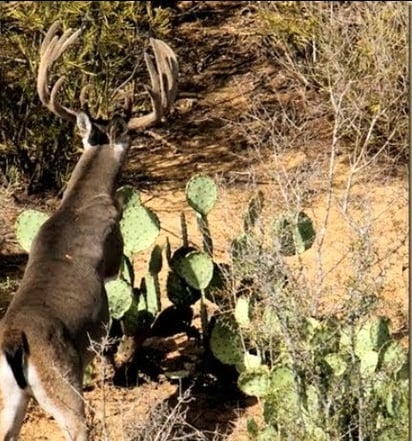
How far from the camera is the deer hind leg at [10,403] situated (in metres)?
6.59

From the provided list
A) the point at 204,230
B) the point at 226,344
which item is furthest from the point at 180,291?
the point at 226,344

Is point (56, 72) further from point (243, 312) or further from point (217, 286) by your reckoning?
point (243, 312)

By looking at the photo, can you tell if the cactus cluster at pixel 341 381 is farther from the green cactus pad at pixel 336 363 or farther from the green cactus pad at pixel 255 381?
the green cactus pad at pixel 255 381

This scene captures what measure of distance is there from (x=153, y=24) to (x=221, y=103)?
2.05 m

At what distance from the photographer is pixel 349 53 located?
456 inches

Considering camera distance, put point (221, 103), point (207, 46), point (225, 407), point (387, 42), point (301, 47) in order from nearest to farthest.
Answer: point (225, 407) < point (387, 42) < point (301, 47) < point (221, 103) < point (207, 46)

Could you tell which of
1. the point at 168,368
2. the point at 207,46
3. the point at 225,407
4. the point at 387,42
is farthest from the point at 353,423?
the point at 207,46

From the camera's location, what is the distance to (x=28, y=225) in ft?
27.1

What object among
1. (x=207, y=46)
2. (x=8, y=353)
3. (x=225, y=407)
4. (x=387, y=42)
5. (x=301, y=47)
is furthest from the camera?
(x=207, y=46)

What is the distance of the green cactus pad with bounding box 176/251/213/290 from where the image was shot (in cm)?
820

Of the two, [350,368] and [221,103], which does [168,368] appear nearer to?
[350,368]

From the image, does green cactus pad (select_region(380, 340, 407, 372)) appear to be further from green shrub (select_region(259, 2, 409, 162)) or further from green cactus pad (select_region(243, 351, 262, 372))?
green shrub (select_region(259, 2, 409, 162))

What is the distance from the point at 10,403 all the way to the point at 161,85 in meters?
2.98

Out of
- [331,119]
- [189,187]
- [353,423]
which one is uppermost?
[189,187]
